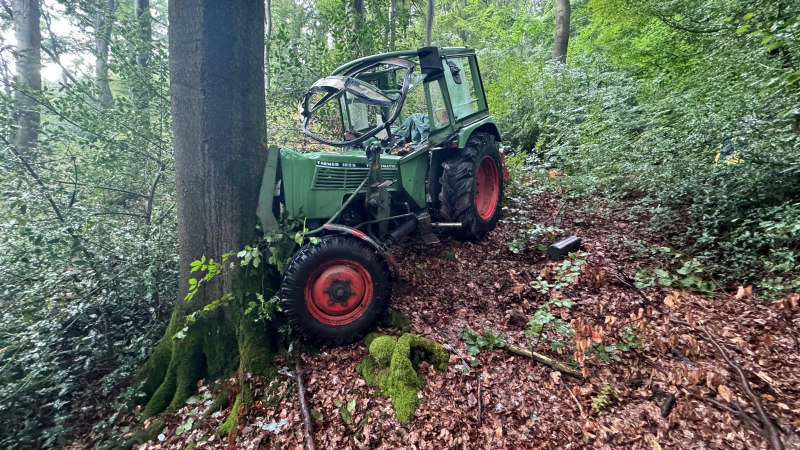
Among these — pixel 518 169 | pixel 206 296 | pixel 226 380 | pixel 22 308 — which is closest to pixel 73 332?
pixel 22 308

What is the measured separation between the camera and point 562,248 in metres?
3.99

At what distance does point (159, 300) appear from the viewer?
3.24 m

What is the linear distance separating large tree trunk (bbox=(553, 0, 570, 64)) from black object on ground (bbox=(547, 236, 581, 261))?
737cm

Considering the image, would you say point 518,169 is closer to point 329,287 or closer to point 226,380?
point 329,287

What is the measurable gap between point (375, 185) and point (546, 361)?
202cm

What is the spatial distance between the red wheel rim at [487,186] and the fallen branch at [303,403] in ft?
10.3

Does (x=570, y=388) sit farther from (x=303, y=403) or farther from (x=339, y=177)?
(x=339, y=177)

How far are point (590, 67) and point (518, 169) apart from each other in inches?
162

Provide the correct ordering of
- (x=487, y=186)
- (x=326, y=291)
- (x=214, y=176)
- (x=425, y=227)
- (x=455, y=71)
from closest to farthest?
(x=214, y=176) < (x=326, y=291) < (x=425, y=227) < (x=455, y=71) < (x=487, y=186)

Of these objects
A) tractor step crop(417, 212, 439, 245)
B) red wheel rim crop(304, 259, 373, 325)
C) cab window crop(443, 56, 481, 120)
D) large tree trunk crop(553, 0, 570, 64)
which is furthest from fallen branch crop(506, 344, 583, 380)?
large tree trunk crop(553, 0, 570, 64)

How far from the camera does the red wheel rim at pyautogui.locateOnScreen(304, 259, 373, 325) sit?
9.67 feet

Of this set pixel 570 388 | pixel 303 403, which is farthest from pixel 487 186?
pixel 303 403

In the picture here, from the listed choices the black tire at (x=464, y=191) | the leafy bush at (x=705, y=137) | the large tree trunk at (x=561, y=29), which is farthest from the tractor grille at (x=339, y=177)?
the large tree trunk at (x=561, y=29)

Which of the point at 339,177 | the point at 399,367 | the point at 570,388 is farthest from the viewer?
the point at 339,177
